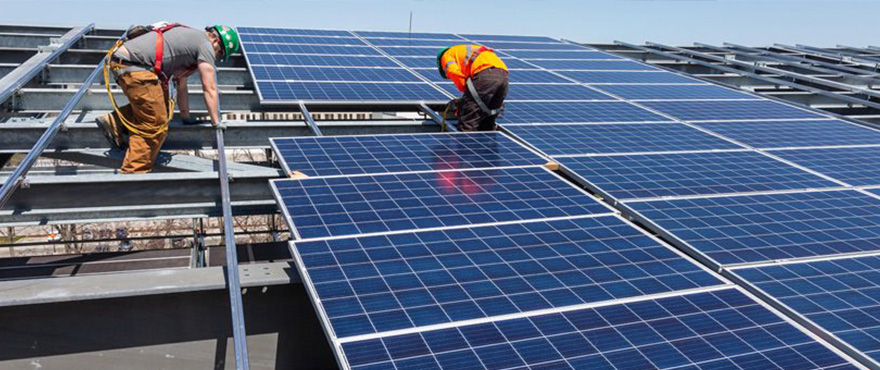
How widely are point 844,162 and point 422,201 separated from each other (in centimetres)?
631

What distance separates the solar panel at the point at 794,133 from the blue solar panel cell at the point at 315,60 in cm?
739

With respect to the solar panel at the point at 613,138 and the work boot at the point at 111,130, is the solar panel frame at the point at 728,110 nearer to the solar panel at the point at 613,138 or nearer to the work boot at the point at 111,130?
the solar panel at the point at 613,138

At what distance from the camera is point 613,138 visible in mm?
10047

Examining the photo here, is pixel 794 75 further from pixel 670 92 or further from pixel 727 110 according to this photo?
pixel 727 110

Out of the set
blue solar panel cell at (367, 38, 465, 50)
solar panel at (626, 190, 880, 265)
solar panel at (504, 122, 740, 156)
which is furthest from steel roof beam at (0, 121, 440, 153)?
blue solar panel cell at (367, 38, 465, 50)

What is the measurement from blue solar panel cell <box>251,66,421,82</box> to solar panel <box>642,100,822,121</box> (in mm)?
4920

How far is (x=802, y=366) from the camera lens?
4.43 m

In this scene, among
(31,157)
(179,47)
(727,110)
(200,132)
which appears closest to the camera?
(31,157)

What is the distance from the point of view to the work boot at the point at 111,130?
9023 mm

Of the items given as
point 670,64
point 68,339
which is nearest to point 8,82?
point 68,339

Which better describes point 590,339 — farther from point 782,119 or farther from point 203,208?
point 782,119

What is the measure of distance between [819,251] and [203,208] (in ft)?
21.6

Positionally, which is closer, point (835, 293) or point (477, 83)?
point (835, 293)

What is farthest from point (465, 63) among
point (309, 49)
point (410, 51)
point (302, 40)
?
point (302, 40)
